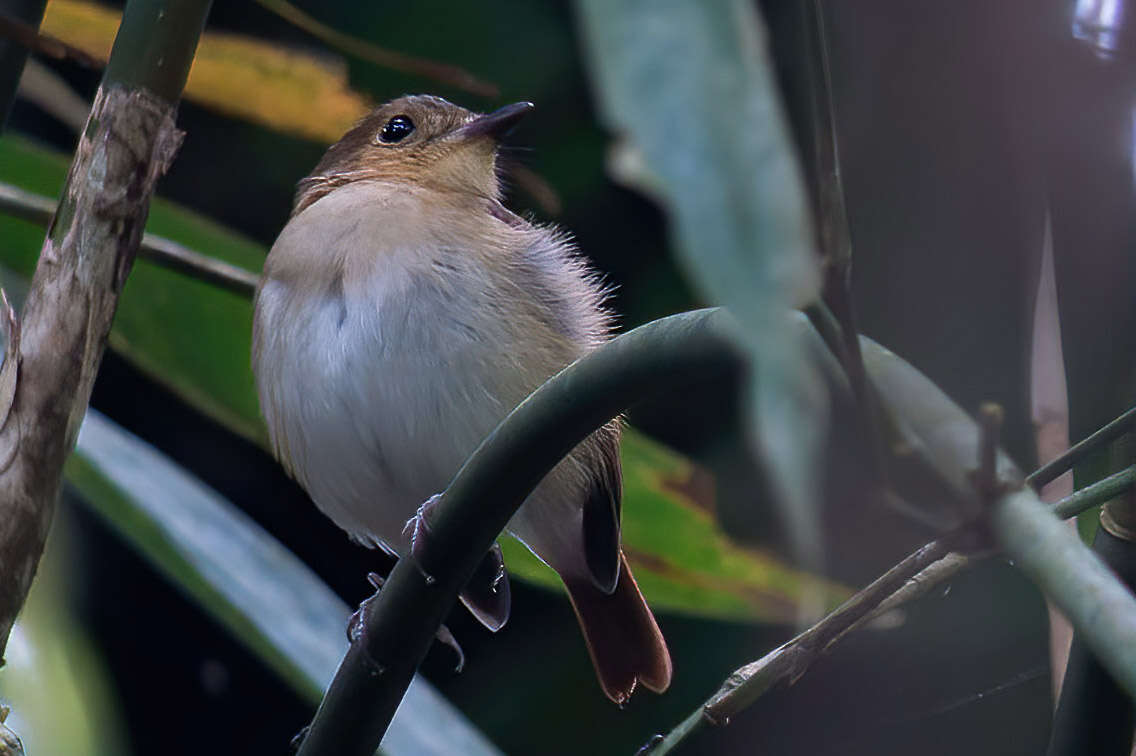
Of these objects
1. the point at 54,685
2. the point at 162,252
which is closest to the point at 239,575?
the point at 54,685

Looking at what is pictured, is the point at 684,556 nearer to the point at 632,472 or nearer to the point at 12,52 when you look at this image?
the point at 632,472

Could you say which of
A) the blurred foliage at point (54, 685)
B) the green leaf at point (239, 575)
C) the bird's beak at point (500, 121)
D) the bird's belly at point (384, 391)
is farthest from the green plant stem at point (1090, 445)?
the bird's beak at point (500, 121)

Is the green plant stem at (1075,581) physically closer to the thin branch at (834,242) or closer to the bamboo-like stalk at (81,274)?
the thin branch at (834,242)

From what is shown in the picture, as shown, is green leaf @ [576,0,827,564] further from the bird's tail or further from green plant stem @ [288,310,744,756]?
the bird's tail

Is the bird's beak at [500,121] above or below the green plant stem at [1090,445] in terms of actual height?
above

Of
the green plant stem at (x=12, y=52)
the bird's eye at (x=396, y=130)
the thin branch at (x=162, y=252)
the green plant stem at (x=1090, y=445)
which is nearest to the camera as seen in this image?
the green plant stem at (x=1090, y=445)

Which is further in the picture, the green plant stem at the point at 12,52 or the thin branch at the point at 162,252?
the thin branch at the point at 162,252

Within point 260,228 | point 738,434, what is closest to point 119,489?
point 738,434
